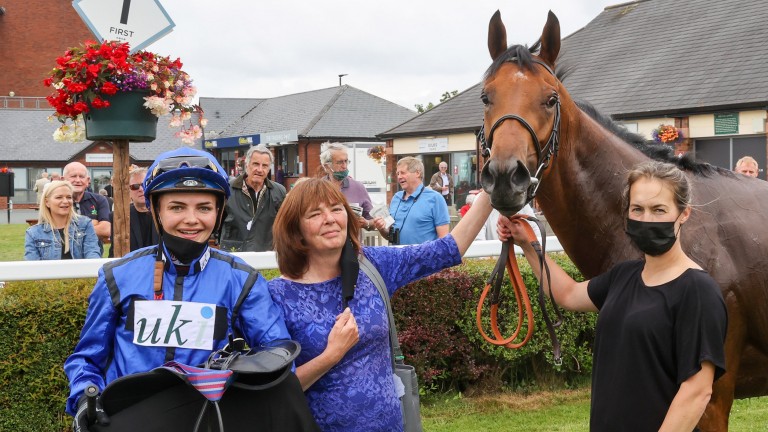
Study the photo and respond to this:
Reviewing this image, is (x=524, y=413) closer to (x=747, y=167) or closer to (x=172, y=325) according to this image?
(x=172, y=325)

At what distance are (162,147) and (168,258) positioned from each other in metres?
40.3

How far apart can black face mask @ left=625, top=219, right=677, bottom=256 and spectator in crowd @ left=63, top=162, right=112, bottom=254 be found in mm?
5656

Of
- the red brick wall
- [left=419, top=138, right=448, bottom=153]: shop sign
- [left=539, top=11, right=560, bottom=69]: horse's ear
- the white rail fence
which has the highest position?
the red brick wall

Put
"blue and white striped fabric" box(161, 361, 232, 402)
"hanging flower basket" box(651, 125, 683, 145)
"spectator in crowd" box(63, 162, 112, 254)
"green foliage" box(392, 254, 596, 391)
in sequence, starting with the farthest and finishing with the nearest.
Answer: "hanging flower basket" box(651, 125, 683, 145) → "spectator in crowd" box(63, 162, 112, 254) → "green foliage" box(392, 254, 596, 391) → "blue and white striped fabric" box(161, 361, 232, 402)

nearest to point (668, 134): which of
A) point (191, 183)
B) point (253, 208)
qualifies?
point (253, 208)

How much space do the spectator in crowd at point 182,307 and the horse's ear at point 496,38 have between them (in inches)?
53.8

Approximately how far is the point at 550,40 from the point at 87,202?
5453 mm

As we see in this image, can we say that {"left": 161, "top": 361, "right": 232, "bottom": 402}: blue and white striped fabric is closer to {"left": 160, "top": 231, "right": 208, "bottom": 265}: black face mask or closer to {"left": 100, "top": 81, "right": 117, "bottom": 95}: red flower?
{"left": 160, "top": 231, "right": 208, "bottom": 265}: black face mask

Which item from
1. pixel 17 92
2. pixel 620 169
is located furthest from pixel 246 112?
pixel 620 169

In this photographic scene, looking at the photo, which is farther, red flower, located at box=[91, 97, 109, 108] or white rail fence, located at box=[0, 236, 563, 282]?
red flower, located at box=[91, 97, 109, 108]

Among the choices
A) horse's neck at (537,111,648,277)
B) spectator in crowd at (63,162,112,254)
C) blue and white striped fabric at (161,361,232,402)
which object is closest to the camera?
blue and white striped fabric at (161,361,232,402)

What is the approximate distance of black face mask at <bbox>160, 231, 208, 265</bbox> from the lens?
2.15m

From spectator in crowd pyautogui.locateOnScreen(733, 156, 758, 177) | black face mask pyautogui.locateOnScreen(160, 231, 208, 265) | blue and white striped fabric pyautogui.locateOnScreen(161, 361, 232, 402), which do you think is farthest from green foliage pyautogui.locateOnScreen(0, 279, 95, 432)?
spectator in crowd pyautogui.locateOnScreen(733, 156, 758, 177)

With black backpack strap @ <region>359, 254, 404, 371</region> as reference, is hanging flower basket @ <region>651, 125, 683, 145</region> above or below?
above
